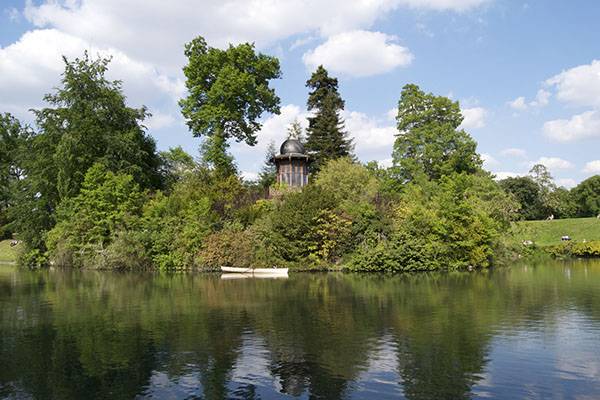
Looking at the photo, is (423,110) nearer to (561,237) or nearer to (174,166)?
(561,237)

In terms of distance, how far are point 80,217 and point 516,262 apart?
136ft

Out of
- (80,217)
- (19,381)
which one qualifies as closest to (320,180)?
(80,217)

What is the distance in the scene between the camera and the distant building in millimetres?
52719

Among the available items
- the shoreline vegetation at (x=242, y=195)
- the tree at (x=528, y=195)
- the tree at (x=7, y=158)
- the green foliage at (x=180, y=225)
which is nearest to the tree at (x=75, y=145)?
the shoreline vegetation at (x=242, y=195)

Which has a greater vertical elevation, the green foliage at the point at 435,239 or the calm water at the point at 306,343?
the green foliage at the point at 435,239

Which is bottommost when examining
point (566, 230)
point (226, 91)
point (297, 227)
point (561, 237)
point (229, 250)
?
point (229, 250)

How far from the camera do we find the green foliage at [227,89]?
52.9 meters

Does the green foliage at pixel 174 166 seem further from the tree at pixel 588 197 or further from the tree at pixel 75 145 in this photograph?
the tree at pixel 588 197

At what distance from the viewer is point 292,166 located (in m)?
52.9

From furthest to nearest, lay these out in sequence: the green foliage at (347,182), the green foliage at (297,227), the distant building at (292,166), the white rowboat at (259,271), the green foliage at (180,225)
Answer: the distant building at (292,166) → the green foliage at (347,182) → the green foliage at (180,225) → the green foliage at (297,227) → the white rowboat at (259,271)

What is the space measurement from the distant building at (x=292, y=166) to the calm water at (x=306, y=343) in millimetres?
25290

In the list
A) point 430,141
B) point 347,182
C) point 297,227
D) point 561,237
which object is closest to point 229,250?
point 297,227

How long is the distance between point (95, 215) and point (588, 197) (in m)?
78.9

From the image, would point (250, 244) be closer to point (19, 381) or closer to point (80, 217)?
point (80, 217)
